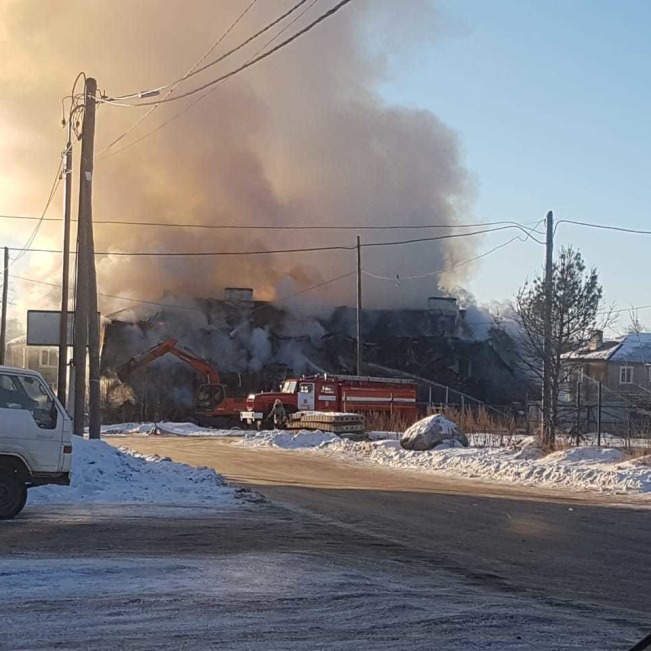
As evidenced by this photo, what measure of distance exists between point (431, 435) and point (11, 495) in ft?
52.6

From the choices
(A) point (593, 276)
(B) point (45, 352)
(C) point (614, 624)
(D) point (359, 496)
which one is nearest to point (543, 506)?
(D) point (359, 496)

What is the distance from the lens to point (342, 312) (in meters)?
59.9

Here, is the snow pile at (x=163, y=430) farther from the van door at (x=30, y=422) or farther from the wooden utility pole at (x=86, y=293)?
the van door at (x=30, y=422)

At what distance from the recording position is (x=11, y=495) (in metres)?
12.2

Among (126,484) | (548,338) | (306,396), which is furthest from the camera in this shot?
(306,396)

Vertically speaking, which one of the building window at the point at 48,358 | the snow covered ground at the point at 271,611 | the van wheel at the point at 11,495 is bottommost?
the snow covered ground at the point at 271,611

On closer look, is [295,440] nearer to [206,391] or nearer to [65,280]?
[65,280]

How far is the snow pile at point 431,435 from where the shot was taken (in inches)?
1049

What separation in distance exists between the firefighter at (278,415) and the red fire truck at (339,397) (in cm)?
42

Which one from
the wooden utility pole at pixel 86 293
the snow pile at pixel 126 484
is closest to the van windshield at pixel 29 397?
the snow pile at pixel 126 484

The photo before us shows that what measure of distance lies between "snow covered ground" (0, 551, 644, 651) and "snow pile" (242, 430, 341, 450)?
2338 centimetres

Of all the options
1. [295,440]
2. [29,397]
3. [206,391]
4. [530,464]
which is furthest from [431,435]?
[206,391]

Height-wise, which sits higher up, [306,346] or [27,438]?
[306,346]

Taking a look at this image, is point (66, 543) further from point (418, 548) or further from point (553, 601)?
point (553, 601)
